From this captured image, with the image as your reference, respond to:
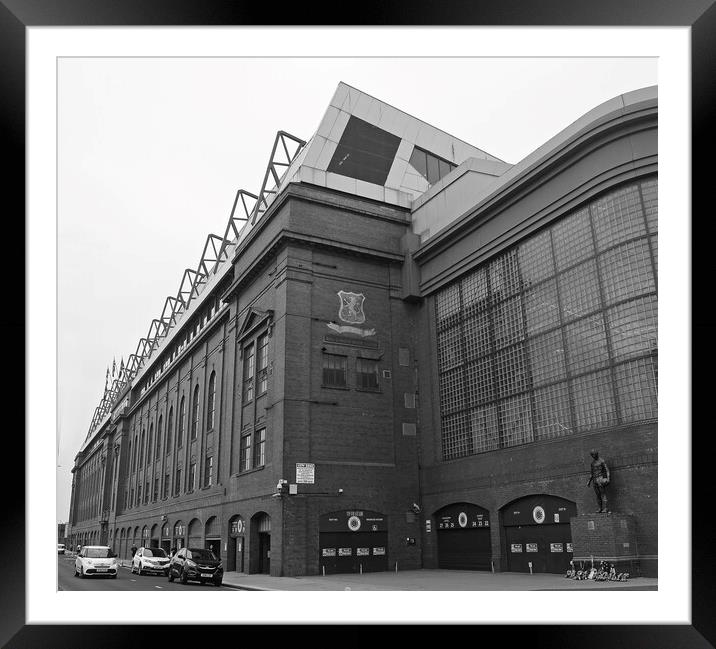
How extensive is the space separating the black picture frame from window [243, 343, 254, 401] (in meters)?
26.8

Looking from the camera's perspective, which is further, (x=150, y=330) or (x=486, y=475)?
(x=150, y=330)

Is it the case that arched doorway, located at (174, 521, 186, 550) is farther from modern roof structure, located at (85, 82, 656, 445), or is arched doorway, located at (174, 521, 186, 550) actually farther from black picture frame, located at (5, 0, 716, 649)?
black picture frame, located at (5, 0, 716, 649)

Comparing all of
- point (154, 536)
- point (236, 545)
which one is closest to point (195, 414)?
point (154, 536)

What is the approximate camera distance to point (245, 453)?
1400 inches

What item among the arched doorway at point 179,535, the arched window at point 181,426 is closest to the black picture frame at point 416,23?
the arched doorway at point 179,535

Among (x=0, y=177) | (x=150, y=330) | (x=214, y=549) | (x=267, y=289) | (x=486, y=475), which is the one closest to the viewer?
(x=0, y=177)

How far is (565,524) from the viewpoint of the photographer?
77.4 ft

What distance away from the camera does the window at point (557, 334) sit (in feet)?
72.7

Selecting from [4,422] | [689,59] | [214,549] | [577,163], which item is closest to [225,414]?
[214,549]

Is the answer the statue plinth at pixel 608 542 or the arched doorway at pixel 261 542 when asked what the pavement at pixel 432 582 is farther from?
the arched doorway at pixel 261 542

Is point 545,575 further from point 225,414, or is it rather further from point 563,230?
point 225,414

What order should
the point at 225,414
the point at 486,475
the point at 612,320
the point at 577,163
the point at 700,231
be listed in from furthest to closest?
the point at 225,414, the point at 486,475, the point at 577,163, the point at 612,320, the point at 700,231

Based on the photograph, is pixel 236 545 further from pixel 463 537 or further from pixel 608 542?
pixel 608 542

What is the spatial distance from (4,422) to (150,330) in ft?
232
